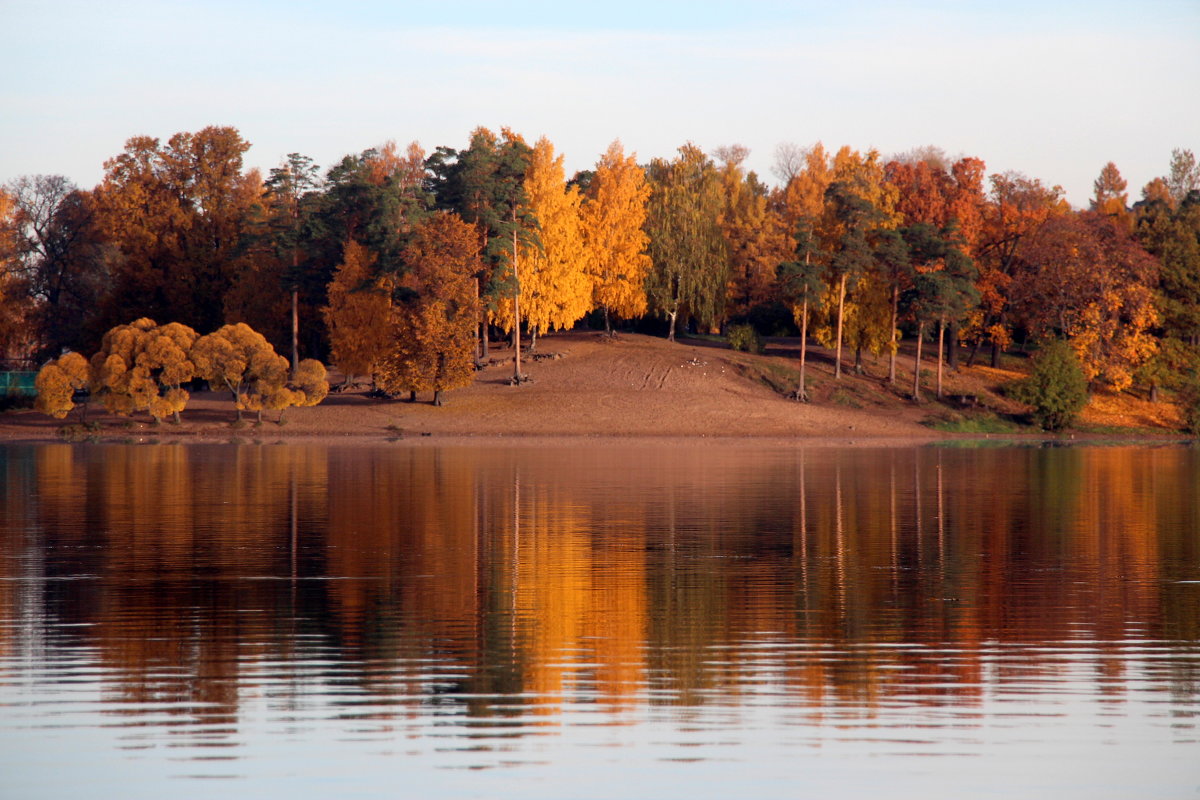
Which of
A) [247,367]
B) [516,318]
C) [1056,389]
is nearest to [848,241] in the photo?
[1056,389]

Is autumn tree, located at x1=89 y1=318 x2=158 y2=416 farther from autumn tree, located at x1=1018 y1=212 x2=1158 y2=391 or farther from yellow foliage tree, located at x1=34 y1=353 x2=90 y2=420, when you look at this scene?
autumn tree, located at x1=1018 y1=212 x2=1158 y2=391

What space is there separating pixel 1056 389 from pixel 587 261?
92.8 ft

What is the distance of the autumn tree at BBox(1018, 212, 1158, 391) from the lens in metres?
77.8

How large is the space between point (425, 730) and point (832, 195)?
219 ft

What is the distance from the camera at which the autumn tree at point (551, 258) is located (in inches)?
3029

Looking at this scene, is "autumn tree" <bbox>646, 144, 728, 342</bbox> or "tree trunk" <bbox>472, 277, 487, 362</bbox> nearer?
"tree trunk" <bbox>472, 277, 487, 362</bbox>

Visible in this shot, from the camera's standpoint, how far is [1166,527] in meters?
27.1

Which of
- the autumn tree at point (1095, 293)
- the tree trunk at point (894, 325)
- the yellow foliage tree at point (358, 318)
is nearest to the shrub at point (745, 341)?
the tree trunk at point (894, 325)

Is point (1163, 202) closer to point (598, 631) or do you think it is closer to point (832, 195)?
point (832, 195)

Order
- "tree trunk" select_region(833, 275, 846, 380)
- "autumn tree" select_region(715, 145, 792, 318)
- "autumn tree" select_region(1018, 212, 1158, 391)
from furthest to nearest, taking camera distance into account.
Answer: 1. "autumn tree" select_region(715, 145, 792, 318)
2. "autumn tree" select_region(1018, 212, 1158, 391)
3. "tree trunk" select_region(833, 275, 846, 380)

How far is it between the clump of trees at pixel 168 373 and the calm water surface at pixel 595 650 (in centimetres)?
3300

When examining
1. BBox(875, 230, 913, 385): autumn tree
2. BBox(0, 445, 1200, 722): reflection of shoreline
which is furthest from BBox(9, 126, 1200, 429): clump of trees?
BBox(0, 445, 1200, 722): reflection of shoreline

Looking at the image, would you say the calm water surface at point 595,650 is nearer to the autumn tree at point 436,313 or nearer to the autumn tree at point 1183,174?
the autumn tree at point 436,313

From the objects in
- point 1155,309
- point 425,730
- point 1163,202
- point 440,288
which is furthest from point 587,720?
point 1163,202
